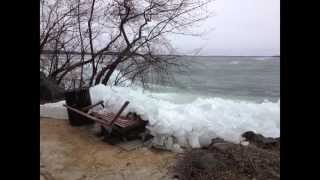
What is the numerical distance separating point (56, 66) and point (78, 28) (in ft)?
3.42

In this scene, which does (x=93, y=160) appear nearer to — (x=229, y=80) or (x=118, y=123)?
(x=118, y=123)

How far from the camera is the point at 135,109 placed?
4.96 meters

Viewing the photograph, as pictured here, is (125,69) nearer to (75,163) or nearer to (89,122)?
(89,122)

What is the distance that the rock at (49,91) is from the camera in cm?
715

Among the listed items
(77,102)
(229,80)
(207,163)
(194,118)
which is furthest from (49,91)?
(229,80)

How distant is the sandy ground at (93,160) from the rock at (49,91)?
2.41 m

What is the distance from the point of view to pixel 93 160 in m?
3.93

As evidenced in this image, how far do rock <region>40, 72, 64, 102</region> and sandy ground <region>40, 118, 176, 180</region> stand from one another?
2409mm

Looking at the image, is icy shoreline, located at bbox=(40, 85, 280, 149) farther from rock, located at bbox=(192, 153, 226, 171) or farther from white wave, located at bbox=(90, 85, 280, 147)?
rock, located at bbox=(192, 153, 226, 171)

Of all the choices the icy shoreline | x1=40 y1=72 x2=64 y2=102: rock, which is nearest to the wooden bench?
the icy shoreline

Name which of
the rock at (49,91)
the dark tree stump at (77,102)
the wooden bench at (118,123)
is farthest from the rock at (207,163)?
the rock at (49,91)

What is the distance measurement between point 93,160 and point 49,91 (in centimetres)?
373
